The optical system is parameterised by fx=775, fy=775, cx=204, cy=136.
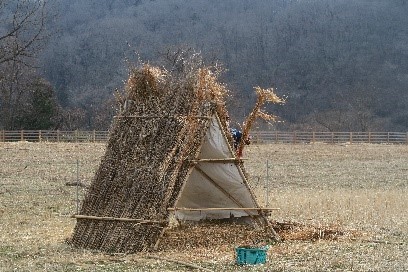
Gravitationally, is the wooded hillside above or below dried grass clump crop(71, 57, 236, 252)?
above

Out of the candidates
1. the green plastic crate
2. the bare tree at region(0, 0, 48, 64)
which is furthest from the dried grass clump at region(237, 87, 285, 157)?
the bare tree at region(0, 0, 48, 64)

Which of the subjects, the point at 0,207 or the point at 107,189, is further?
the point at 0,207

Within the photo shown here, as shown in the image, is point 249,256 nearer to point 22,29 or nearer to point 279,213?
point 279,213

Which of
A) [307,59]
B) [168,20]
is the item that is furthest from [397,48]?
[168,20]

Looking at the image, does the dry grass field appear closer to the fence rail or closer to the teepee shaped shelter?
the teepee shaped shelter

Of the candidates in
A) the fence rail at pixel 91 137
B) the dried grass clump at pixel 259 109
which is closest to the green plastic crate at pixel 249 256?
the dried grass clump at pixel 259 109

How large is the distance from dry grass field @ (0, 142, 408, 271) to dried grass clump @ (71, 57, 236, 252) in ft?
1.67

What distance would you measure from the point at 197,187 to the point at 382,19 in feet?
430

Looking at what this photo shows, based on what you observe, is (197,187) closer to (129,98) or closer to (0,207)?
(129,98)

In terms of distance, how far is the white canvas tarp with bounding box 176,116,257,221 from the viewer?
14.3 m

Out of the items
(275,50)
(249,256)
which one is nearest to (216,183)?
(249,256)

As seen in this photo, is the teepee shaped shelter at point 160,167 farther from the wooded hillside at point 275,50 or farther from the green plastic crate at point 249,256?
the wooded hillside at point 275,50

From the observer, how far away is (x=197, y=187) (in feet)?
49.3

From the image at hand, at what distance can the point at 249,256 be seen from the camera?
36.9 ft
